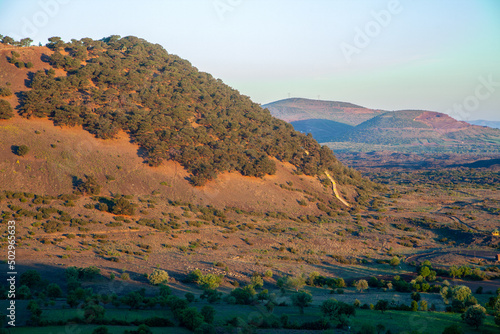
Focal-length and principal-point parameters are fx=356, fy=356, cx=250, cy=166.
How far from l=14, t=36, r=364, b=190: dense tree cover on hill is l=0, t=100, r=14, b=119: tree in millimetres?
1432

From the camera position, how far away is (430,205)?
60094 millimetres

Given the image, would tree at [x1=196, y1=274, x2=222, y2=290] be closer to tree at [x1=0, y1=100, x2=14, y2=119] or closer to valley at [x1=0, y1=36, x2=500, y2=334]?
valley at [x1=0, y1=36, x2=500, y2=334]

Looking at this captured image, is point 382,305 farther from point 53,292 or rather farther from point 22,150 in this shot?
point 22,150

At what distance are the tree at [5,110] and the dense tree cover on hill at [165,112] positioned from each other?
4.70 feet

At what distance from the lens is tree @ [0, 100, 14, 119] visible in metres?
42.5

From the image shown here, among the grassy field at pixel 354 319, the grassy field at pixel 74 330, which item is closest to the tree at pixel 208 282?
the grassy field at pixel 354 319

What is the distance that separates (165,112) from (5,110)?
2037 centimetres

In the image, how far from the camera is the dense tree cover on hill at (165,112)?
4772cm

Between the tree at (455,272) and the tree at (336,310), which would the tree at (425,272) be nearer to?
the tree at (455,272)

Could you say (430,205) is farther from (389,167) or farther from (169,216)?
(389,167)

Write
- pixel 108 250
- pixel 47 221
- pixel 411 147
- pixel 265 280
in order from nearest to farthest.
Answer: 1. pixel 265 280
2. pixel 108 250
3. pixel 47 221
4. pixel 411 147

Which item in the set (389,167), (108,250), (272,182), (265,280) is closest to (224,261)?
(265,280)

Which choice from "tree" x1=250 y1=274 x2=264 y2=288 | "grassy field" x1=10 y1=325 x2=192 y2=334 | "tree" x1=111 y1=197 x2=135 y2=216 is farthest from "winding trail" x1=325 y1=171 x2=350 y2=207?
"grassy field" x1=10 y1=325 x2=192 y2=334

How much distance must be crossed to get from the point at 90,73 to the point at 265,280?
147 ft
